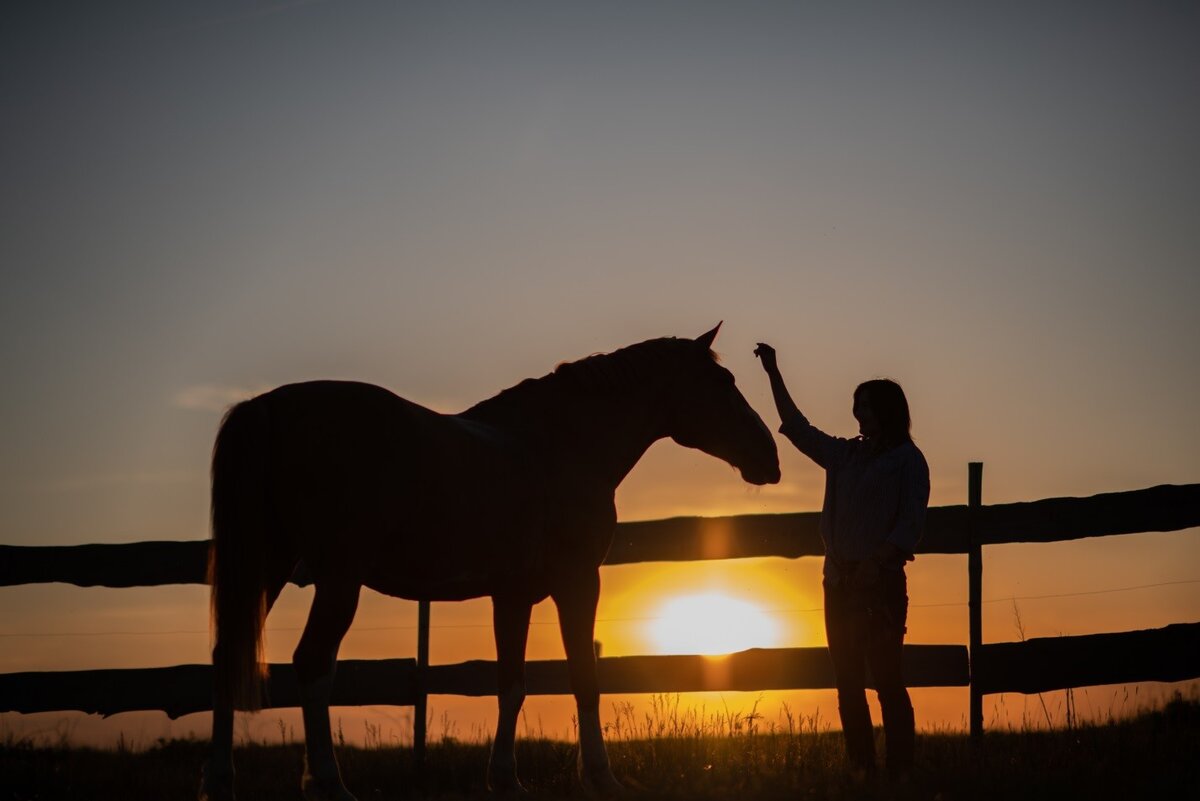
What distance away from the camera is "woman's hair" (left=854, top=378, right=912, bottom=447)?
23.9 ft

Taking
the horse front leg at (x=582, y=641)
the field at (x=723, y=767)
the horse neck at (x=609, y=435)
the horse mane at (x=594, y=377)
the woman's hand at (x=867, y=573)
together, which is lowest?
the field at (x=723, y=767)

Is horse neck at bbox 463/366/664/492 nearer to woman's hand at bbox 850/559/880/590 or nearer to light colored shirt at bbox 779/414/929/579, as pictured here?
light colored shirt at bbox 779/414/929/579

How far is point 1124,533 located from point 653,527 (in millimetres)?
3424

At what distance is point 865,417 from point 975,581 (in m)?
2.99

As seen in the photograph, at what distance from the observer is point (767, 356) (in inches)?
316

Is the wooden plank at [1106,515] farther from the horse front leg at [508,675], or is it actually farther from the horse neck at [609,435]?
the horse front leg at [508,675]

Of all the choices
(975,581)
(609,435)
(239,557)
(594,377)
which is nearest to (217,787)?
(239,557)

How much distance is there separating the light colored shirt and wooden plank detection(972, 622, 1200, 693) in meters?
2.85

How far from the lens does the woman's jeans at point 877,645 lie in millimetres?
7145

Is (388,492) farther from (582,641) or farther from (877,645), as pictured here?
(877,645)

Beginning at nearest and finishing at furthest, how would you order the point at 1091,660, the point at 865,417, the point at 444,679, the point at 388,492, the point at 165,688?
1. the point at 388,492
2. the point at 865,417
3. the point at 1091,660
4. the point at 444,679
5. the point at 165,688

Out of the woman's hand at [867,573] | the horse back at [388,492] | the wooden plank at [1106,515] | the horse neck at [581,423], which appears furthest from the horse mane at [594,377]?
the wooden plank at [1106,515]

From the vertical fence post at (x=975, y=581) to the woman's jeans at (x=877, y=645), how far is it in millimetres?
2365

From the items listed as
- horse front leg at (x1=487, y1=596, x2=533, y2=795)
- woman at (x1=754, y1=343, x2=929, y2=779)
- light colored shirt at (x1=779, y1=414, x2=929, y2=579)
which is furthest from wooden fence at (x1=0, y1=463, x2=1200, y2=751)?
light colored shirt at (x1=779, y1=414, x2=929, y2=579)
